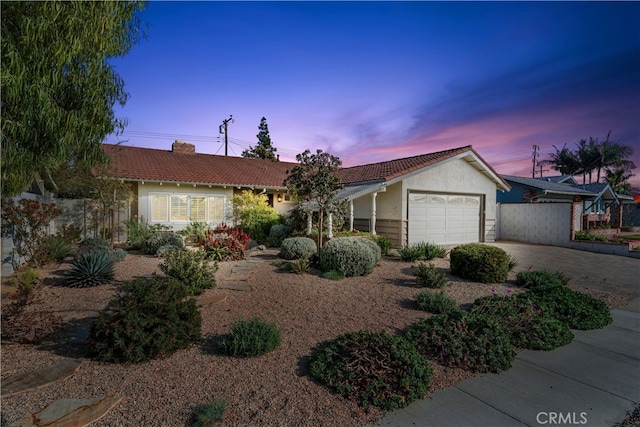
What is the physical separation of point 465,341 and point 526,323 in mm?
1465

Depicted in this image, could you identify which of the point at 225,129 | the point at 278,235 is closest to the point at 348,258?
the point at 278,235

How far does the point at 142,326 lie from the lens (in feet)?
11.5

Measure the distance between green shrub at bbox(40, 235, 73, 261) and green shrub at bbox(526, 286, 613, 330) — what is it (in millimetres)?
11743

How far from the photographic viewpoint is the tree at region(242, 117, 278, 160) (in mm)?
41562

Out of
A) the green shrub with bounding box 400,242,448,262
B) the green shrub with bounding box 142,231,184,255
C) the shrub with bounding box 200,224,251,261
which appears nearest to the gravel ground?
the green shrub with bounding box 400,242,448,262

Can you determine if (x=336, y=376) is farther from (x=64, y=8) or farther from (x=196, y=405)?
(x=64, y=8)

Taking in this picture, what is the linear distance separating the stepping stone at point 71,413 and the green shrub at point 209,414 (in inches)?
31.6

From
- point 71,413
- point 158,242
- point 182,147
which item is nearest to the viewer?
point 71,413

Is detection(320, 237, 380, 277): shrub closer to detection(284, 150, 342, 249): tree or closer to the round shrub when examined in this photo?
the round shrub

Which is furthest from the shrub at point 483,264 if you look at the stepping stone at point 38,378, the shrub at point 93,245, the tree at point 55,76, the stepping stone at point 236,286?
the shrub at point 93,245

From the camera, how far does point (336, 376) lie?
3.24 m

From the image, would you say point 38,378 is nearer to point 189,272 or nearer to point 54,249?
point 189,272

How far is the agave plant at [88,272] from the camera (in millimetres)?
6605

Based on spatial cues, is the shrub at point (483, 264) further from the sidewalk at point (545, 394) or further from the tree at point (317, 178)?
the tree at point (317, 178)
